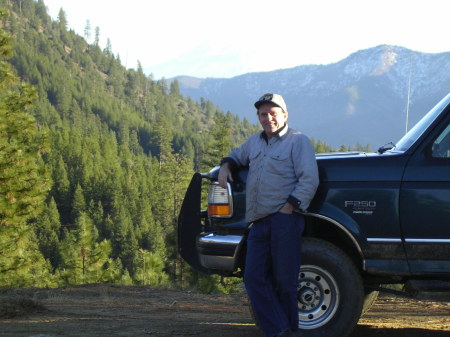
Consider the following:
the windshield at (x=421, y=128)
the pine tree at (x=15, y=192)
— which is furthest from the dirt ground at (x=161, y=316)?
the pine tree at (x=15, y=192)

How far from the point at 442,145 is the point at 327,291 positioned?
5.14 feet

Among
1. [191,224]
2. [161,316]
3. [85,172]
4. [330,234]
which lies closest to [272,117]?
[330,234]

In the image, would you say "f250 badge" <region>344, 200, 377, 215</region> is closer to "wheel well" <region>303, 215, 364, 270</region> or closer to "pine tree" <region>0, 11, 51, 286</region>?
"wheel well" <region>303, 215, 364, 270</region>

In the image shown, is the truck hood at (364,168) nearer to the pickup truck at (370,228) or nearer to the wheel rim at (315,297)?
the pickup truck at (370,228)

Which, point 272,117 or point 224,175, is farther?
point 224,175

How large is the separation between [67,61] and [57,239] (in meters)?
115

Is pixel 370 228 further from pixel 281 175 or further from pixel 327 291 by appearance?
pixel 281 175

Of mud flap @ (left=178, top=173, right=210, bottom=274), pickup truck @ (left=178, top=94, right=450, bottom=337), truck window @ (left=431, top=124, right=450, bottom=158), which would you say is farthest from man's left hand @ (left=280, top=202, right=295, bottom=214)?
truck window @ (left=431, top=124, right=450, bottom=158)

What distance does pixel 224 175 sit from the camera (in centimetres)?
526

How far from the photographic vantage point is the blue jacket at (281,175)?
4770 mm

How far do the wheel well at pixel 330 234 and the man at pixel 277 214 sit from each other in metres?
0.48

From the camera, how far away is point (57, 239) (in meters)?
91.8

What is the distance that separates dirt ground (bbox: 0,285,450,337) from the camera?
19.8 feet

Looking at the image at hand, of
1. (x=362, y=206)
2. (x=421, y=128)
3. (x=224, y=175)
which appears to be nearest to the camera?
(x=362, y=206)
